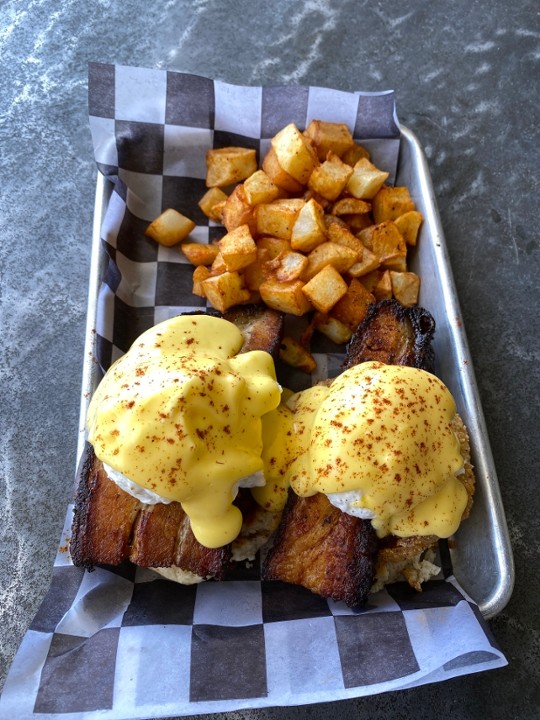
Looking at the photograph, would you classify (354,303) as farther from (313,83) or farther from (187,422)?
(313,83)

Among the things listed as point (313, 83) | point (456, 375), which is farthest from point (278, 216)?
point (313, 83)

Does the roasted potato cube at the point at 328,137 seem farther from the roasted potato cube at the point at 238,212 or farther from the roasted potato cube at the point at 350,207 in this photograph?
the roasted potato cube at the point at 238,212

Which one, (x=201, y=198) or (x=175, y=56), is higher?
(x=175, y=56)

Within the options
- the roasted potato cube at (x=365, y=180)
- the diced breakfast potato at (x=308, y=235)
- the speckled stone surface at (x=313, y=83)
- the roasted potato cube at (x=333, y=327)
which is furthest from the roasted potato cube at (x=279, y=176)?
the speckled stone surface at (x=313, y=83)

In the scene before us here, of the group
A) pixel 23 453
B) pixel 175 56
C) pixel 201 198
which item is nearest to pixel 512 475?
pixel 201 198

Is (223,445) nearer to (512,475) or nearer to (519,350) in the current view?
(512,475)
